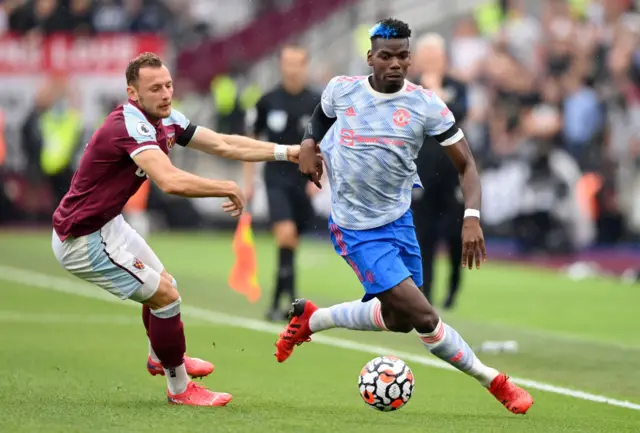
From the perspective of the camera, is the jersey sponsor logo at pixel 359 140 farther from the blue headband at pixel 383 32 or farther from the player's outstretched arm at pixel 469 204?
the blue headband at pixel 383 32

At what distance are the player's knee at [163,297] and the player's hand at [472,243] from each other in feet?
6.08

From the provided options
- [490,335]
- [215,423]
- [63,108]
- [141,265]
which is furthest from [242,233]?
[63,108]

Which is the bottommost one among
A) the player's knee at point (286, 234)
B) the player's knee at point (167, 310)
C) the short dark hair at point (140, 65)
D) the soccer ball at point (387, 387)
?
the player's knee at point (286, 234)

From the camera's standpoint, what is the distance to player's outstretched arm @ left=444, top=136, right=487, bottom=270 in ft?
26.2

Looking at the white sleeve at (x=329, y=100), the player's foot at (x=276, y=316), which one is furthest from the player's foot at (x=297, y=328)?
the player's foot at (x=276, y=316)

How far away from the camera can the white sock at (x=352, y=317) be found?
896 centimetres

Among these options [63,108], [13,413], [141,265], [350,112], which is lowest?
[63,108]

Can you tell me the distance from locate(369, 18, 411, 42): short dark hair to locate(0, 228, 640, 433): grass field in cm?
232

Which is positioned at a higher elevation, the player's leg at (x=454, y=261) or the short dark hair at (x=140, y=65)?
the short dark hair at (x=140, y=65)

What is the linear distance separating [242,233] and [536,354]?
11.7ft

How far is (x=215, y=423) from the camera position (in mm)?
7715

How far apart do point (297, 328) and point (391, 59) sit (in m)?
2.04

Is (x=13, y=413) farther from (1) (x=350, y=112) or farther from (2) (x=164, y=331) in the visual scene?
(1) (x=350, y=112)

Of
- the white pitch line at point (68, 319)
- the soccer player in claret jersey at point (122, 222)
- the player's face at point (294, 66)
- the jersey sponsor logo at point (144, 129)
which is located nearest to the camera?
the jersey sponsor logo at point (144, 129)
